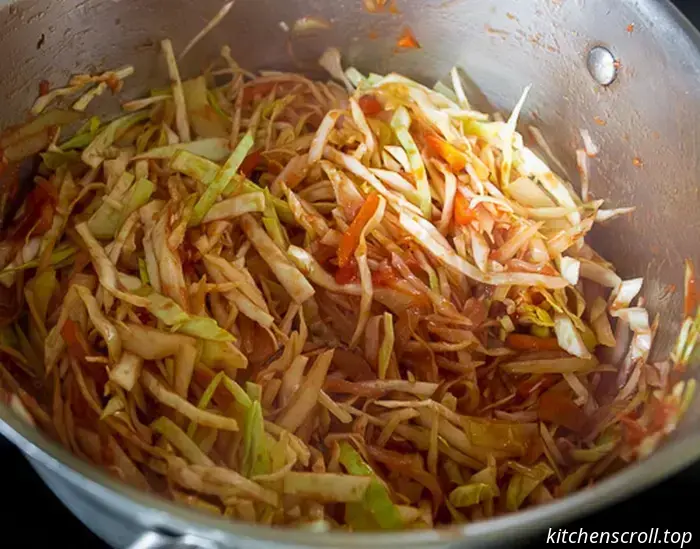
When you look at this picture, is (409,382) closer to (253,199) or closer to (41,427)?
(253,199)

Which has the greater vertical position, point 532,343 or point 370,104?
point 370,104

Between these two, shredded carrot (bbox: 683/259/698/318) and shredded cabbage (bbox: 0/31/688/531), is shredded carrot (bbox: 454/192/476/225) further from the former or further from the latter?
shredded carrot (bbox: 683/259/698/318)

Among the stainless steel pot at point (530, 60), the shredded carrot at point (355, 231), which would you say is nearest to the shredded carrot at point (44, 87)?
the stainless steel pot at point (530, 60)

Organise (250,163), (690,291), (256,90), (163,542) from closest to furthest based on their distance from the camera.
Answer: (163,542) → (690,291) → (250,163) → (256,90)

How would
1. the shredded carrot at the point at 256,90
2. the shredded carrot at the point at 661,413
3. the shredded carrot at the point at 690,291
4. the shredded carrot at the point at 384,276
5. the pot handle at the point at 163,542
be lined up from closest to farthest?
the pot handle at the point at 163,542, the shredded carrot at the point at 661,413, the shredded carrot at the point at 690,291, the shredded carrot at the point at 384,276, the shredded carrot at the point at 256,90

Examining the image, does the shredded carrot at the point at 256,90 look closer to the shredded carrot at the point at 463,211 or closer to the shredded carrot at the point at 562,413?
the shredded carrot at the point at 463,211

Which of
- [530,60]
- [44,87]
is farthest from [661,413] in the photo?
[44,87]

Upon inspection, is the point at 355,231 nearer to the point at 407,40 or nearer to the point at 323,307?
the point at 323,307

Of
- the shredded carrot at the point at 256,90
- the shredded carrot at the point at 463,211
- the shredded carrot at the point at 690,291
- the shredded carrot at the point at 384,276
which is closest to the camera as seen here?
the shredded carrot at the point at 690,291
